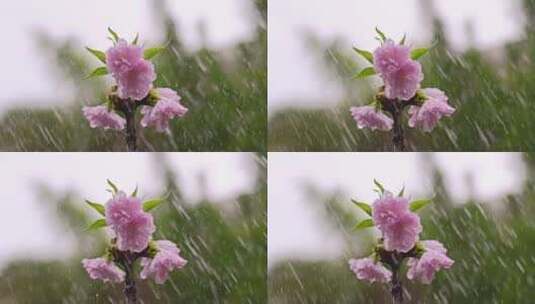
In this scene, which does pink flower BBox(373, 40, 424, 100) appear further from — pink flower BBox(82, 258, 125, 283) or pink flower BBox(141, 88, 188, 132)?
pink flower BBox(82, 258, 125, 283)

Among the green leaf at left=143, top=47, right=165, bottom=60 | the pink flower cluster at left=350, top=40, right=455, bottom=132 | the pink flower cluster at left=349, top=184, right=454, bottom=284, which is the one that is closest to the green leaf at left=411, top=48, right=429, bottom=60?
the pink flower cluster at left=350, top=40, right=455, bottom=132

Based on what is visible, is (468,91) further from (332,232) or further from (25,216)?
(25,216)

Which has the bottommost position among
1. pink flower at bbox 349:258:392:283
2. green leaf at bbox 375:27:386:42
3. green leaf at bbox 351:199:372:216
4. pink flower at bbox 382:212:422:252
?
pink flower at bbox 349:258:392:283

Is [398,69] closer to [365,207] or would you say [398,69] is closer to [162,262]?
[365,207]

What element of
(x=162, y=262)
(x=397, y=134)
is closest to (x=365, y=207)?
(x=397, y=134)

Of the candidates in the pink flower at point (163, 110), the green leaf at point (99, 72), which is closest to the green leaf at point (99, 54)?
the green leaf at point (99, 72)

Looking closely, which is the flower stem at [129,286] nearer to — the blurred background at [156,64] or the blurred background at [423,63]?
the blurred background at [156,64]

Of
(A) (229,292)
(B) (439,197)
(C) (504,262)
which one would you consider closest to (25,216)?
(A) (229,292)
